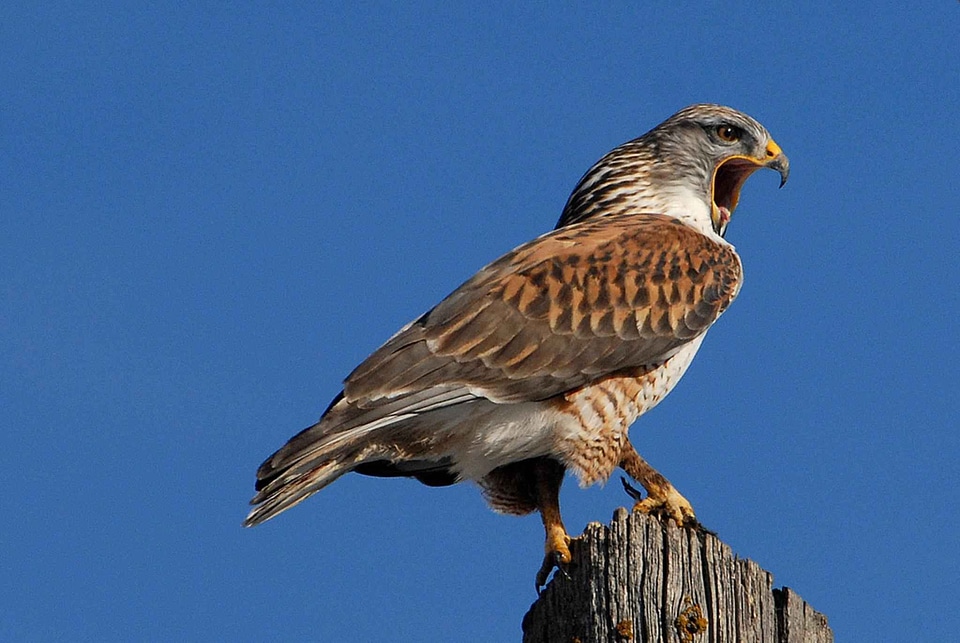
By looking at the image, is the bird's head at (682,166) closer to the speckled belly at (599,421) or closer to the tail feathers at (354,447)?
the speckled belly at (599,421)

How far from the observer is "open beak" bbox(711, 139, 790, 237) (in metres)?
7.33

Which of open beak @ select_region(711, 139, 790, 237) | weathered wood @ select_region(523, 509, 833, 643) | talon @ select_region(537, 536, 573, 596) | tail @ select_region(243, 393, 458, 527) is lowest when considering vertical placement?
weathered wood @ select_region(523, 509, 833, 643)

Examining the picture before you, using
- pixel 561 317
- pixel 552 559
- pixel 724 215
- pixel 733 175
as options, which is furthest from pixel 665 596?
pixel 733 175

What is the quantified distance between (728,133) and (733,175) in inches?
13.1

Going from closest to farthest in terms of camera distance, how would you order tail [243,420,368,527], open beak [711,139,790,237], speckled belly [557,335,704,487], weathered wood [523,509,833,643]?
1. weathered wood [523,509,833,643]
2. tail [243,420,368,527]
3. speckled belly [557,335,704,487]
4. open beak [711,139,790,237]

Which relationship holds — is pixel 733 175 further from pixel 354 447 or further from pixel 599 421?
pixel 354 447

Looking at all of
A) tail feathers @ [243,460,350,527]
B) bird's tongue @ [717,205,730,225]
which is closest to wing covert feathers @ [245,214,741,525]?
tail feathers @ [243,460,350,527]

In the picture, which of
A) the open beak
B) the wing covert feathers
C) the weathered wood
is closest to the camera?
the weathered wood

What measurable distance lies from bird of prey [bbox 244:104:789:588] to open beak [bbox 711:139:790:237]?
28.5 inches

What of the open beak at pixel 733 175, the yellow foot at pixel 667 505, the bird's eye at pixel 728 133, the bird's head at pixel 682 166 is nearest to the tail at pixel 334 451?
the yellow foot at pixel 667 505

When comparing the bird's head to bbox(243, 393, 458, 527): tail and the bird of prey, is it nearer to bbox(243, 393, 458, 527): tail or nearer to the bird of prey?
the bird of prey

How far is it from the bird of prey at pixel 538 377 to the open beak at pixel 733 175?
72 cm

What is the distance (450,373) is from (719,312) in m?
1.40

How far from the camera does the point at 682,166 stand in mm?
7195
